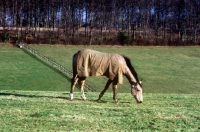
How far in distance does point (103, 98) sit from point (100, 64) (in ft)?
6.26

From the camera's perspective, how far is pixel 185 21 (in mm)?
94875

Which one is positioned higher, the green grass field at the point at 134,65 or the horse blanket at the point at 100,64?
the horse blanket at the point at 100,64

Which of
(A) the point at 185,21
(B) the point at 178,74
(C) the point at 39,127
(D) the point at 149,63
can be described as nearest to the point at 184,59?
(D) the point at 149,63

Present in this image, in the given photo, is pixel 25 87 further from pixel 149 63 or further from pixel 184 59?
pixel 184 59

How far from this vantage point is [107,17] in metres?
96.1

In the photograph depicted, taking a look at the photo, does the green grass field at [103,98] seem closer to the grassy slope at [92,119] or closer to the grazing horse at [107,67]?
the grassy slope at [92,119]

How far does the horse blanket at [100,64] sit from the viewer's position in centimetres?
1538

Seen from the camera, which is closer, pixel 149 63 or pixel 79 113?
pixel 79 113

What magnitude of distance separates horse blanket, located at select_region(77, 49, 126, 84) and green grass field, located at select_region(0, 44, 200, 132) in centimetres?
117

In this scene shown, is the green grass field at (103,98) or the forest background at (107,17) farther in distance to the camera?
the forest background at (107,17)

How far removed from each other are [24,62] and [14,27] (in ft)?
139

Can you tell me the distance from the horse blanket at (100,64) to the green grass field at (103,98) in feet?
3.82

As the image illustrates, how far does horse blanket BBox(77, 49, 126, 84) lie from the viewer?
1538 centimetres

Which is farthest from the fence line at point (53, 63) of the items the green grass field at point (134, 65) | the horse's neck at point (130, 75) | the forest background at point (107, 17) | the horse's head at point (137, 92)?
the forest background at point (107, 17)
